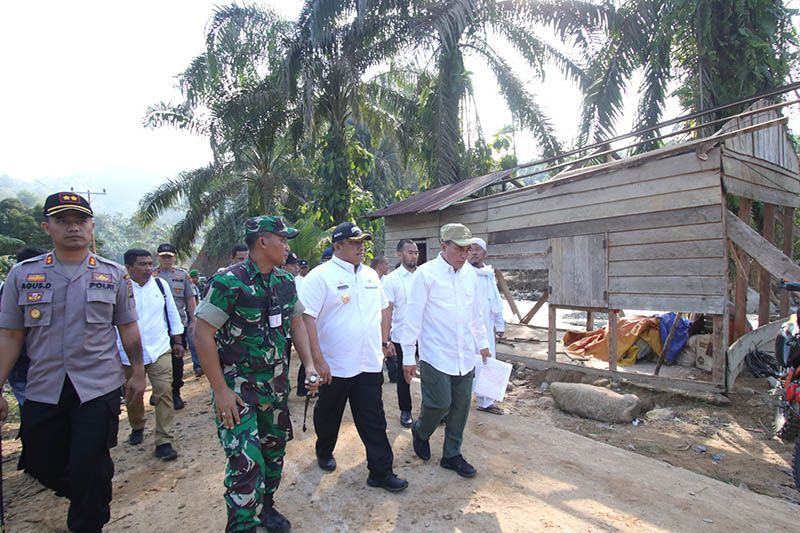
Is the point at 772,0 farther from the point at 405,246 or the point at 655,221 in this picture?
the point at 405,246

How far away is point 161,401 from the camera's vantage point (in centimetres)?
435

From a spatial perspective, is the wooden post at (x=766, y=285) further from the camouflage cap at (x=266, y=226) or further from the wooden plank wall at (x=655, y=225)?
the camouflage cap at (x=266, y=226)

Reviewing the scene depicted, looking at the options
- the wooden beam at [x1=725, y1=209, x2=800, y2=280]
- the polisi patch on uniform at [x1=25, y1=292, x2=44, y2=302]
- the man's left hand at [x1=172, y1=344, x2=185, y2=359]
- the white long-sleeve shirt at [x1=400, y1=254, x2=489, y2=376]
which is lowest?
the man's left hand at [x1=172, y1=344, x2=185, y2=359]

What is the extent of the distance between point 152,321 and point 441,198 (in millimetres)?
6406

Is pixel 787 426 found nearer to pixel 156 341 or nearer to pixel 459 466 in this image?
pixel 459 466

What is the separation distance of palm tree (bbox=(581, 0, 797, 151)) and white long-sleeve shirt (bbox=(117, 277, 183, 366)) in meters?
9.23

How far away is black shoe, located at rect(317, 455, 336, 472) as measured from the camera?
3.73 m

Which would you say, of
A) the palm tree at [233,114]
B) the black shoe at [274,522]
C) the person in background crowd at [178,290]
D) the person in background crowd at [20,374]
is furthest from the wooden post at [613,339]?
the palm tree at [233,114]

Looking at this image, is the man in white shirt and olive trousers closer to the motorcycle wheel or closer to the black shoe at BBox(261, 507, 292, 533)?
the black shoe at BBox(261, 507, 292, 533)

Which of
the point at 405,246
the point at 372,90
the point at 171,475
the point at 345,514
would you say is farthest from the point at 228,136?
the point at 345,514

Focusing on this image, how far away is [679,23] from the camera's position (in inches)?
340

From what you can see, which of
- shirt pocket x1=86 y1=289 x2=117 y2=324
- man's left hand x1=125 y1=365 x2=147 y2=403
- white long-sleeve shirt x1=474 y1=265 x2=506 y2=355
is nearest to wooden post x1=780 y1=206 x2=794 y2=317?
white long-sleeve shirt x1=474 y1=265 x2=506 y2=355

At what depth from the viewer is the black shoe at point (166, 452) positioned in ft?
A: 13.8

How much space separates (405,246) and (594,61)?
28.8 feet
